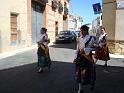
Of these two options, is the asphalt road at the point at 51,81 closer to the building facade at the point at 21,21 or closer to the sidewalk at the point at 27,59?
the sidewalk at the point at 27,59

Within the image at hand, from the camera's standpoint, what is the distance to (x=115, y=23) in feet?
65.7

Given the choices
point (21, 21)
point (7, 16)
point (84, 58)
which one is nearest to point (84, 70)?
point (84, 58)

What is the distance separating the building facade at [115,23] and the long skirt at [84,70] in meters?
11.9

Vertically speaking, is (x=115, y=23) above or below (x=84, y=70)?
above

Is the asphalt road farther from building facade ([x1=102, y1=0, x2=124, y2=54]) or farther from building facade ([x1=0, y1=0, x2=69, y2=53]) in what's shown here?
building facade ([x1=0, y1=0, x2=69, y2=53])

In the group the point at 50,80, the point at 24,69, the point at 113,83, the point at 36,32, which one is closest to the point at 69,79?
the point at 50,80

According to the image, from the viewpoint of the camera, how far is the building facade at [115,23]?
65.2 ft

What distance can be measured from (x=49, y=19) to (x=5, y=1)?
47.6ft

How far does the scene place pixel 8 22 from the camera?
20531 mm

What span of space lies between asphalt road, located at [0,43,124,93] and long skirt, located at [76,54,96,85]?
1.52 ft

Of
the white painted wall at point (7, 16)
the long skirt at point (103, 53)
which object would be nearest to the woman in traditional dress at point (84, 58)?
the long skirt at point (103, 53)

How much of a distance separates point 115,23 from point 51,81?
11.1m

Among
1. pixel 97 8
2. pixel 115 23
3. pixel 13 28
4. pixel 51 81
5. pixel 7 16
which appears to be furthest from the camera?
pixel 13 28

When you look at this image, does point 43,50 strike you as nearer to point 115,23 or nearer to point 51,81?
point 51,81
